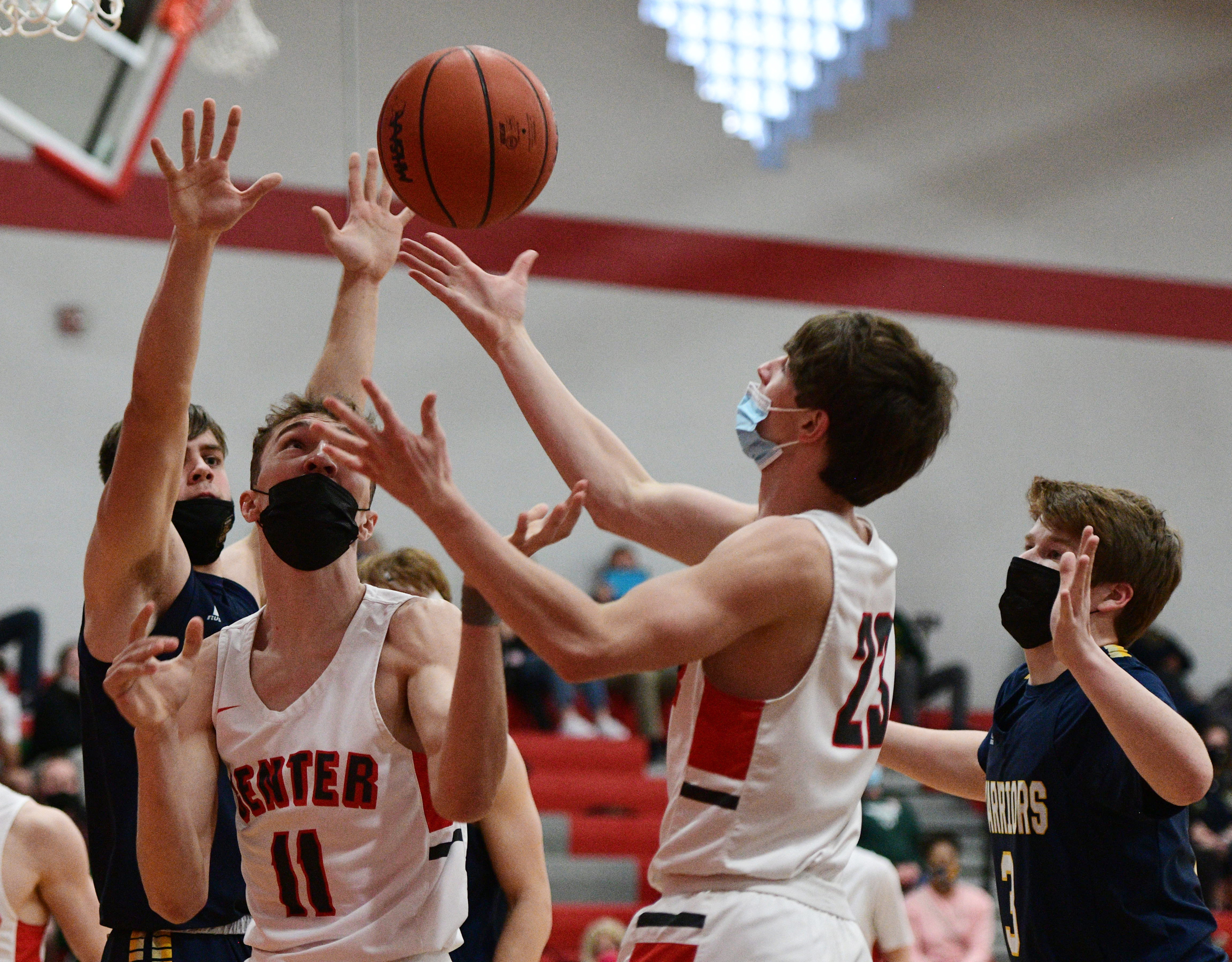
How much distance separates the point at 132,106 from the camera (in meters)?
7.85

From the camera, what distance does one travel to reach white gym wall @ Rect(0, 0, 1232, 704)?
11.2 meters

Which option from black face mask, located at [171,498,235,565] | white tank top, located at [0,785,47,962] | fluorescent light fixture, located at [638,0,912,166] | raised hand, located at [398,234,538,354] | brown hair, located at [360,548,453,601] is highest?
fluorescent light fixture, located at [638,0,912,166]

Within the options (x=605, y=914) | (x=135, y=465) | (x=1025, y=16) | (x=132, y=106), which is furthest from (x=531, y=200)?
(x=1025, y=16)

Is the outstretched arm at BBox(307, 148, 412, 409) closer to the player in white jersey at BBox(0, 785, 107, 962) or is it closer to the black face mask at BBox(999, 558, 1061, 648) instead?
the player in white jersey at BBox(0, 785, 107, 962)

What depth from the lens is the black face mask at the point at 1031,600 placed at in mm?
3293

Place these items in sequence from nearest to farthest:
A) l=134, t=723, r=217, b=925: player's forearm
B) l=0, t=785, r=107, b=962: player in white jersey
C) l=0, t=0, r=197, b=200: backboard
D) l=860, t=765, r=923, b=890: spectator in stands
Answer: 1. l=134, t=723, r=217, b=925: player's forearm
2. l=0, t=785, r=107, b=962: player in white jersey
3. l=0, t=0, r=197, b=200: backboard
4. l=860, t=765, r=923, b=890: spectator in stands

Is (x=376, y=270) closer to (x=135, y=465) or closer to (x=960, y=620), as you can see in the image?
(x=135, y=465)

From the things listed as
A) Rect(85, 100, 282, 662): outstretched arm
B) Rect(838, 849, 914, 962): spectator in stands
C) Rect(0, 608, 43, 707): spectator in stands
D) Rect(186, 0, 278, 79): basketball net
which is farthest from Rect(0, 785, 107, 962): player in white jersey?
Rect(186, 0, 278, 79): basketball net

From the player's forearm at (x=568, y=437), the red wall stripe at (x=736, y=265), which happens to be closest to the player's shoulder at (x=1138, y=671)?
the player's forearm at (x=568, y=437)

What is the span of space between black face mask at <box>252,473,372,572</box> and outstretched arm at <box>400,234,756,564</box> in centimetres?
45

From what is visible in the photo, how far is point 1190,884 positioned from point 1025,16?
1240cm

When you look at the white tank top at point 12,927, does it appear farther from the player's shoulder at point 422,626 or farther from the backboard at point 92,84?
the backboard at point 92,84

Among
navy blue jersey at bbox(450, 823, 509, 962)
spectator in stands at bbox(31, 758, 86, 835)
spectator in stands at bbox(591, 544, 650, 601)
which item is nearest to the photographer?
navy blue jersey at bbox(450, 823, 509, 962)

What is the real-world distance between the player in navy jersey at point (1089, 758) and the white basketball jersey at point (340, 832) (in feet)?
4.03
